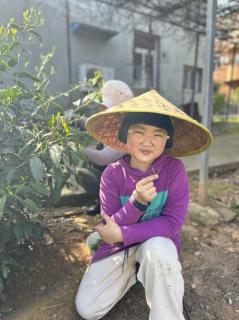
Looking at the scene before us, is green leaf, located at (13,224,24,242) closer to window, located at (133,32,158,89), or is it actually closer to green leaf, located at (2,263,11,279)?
green leaf, located at (2,263,11,279)

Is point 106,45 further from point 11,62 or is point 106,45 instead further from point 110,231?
point 110,231

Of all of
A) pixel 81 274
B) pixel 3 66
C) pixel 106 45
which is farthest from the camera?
pixel 106 45

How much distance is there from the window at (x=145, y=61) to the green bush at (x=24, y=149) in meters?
6.30

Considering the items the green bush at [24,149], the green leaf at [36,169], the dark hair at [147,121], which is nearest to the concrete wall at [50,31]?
the green bush at [24,149]

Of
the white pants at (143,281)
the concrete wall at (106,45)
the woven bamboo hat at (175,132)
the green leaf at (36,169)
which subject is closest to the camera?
the green leaf at (36,169)

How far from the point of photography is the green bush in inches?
55.3

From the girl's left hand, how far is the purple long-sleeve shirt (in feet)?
0.11

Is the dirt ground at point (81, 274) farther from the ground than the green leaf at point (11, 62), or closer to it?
closer to it

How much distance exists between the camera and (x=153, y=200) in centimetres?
161

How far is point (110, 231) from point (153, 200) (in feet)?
0.87

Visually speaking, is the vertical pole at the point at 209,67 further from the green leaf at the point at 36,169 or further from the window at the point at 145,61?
the window at the point at 145,61

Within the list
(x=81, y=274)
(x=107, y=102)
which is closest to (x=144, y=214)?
(x=81, y=274)

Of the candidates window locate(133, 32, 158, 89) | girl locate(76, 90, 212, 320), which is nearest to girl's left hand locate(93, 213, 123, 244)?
girl locate(76, 90, 212, 320)

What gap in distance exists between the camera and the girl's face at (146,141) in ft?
5.06
